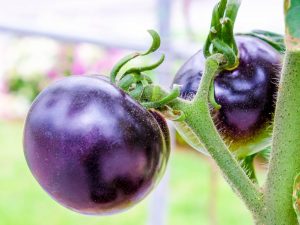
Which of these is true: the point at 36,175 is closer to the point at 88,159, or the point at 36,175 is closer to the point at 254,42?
the point at 88,159

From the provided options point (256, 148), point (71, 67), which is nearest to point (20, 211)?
point (71, 67)

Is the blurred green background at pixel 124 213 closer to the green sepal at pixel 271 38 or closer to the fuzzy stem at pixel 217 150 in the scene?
the green sepal at pixel 271 38

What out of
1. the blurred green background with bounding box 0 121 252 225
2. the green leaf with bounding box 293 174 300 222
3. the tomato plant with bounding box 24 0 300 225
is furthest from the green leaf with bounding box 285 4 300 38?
the blurred green background with bounding box 0 121 252 225

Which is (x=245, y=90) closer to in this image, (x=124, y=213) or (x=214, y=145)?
(x=214, y=145)

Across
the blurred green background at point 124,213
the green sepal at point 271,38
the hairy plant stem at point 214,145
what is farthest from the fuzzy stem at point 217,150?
the blurred green background at point 124,213

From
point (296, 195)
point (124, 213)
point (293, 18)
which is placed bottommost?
point (124, 213)

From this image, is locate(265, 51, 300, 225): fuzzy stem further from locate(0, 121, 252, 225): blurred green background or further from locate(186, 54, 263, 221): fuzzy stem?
locate(0, 121, 252, 225): blurred green background

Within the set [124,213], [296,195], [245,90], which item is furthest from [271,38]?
[124,213]
